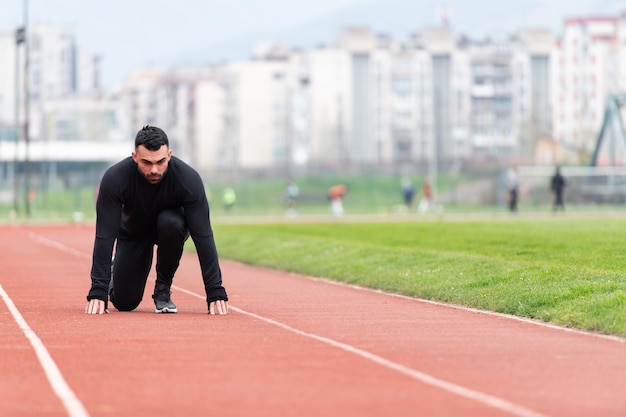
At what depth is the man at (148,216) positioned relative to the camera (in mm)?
16406

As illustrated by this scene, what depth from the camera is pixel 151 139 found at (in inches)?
638

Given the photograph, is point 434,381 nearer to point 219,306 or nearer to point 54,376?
point 54,376

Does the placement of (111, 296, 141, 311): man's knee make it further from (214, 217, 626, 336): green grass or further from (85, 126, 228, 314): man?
(214, 217, 626, 336): green grass

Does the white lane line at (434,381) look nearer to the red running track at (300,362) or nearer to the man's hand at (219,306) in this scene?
the red running track at (300,362)

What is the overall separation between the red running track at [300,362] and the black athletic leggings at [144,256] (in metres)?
0.25

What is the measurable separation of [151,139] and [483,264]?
8417mm

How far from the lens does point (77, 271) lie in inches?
1103

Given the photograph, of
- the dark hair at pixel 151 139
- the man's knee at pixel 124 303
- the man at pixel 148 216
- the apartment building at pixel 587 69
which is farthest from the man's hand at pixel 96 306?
the apartment building at pixel 587 69

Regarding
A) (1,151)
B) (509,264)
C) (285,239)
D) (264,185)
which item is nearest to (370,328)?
(509,264)

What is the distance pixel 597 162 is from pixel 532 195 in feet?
13.0

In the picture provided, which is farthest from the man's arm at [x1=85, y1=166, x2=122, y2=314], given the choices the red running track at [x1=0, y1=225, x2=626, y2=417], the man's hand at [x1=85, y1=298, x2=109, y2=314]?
the red running track at [x1=0, y1=225, x2=626, y2=417]

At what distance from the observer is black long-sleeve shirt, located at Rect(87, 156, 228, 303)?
16.6 m

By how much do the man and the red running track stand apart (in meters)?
0.50

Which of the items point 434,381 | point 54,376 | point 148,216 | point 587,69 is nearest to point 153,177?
point 148,216
